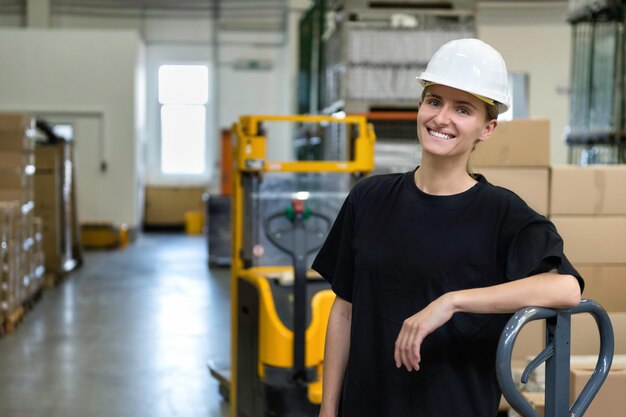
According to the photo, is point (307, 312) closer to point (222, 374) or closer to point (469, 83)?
point (222, 374)

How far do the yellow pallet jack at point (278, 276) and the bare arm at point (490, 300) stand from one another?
2.64 meters

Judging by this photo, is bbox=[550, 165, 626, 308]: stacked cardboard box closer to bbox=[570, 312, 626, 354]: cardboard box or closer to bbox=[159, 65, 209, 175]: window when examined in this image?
bbox=[570, 312, 626, 354]: cardboard box

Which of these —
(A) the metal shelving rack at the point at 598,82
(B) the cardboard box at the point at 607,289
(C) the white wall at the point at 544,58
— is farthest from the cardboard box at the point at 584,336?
(C) the white wall at the point at 544,58

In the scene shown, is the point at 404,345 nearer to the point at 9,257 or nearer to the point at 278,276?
the point at 278,276

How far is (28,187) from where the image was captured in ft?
31.8

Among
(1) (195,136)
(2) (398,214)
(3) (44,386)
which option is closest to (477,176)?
(2) (398,214)

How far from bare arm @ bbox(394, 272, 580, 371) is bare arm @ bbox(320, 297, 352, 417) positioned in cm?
33

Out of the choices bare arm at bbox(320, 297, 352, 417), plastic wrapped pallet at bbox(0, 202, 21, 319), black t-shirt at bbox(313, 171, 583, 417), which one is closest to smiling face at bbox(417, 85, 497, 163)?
black t-shirt at bbox(313, 171, 583, 417)

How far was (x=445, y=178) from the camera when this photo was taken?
2.03 m

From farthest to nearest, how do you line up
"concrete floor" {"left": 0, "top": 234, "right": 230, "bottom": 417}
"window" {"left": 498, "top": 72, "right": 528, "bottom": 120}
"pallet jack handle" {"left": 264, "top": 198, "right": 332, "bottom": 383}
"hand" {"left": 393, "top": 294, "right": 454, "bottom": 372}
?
1. "window" {"left": 498, "top": 72, "right": 528, "bottom": 120}
2. "concrete floor" {"left": 0, "top": 234, "right": 230, "bottom": 417}
3. "pallet jack handle" {"left": 264, "top": 198, "right": 332, "bottom": 383}
4. "hand" {"left": 393, "top": 294, "right": 454, "bottom": 372}

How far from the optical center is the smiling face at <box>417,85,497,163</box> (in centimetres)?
199

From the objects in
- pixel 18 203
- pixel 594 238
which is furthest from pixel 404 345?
pixel 18 203

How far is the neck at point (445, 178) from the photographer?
2.03 meters

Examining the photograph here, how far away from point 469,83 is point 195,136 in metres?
18.9
